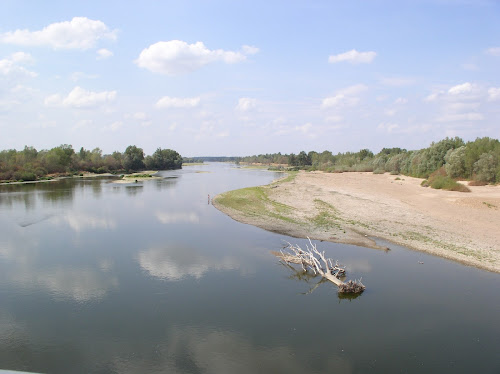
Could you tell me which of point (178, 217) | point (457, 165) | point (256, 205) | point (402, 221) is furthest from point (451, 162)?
point (178, 217)

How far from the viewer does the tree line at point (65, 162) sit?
82.6 meters

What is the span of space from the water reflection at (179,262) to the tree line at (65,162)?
248 ft

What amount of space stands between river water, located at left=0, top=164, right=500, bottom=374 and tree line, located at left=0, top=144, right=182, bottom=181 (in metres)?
71.9

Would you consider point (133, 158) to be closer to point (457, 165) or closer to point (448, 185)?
point (457, 165)

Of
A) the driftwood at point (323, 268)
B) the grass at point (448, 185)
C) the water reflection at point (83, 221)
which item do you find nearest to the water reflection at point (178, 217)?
the water reflection at point (83, 221)

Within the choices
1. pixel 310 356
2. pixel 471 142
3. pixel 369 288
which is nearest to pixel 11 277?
pixel 310 356

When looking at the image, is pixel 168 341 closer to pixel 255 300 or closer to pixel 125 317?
pixel 125 317

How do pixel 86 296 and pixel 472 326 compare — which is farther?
pixel 86 296

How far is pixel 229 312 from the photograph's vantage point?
546 inches

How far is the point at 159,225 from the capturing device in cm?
3050

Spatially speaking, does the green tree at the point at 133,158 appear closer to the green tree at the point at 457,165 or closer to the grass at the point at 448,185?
the grass at the point at 448,185

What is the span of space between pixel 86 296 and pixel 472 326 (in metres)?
16.2

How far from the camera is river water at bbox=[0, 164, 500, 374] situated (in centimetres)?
1085

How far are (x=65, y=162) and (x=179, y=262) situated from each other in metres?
102
